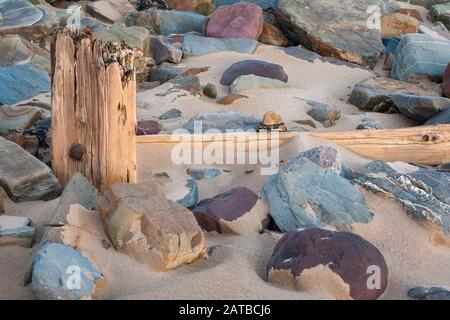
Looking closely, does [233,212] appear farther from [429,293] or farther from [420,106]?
[420,106]

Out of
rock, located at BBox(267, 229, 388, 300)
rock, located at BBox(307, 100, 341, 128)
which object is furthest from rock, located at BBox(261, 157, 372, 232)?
rock, located at BBox(307, 100, 341, 128)

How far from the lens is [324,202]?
11.9ft

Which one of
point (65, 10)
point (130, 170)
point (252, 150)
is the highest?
point (130, 170)

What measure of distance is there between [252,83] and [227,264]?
392 centimetres

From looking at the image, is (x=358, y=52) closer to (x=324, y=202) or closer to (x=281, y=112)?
(x=281, y=112)

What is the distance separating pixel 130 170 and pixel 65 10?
6460mm

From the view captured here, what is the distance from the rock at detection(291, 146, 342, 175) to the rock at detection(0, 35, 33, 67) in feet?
14.4

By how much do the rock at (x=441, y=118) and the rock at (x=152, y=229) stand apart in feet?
9.99

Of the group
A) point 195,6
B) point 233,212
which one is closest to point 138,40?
point 195,6

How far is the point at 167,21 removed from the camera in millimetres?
9094

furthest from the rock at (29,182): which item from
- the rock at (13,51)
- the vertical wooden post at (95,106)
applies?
the rock at (13,51)

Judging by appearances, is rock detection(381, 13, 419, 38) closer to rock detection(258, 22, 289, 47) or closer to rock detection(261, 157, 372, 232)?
rock detection(258, 22, 289, 47)
